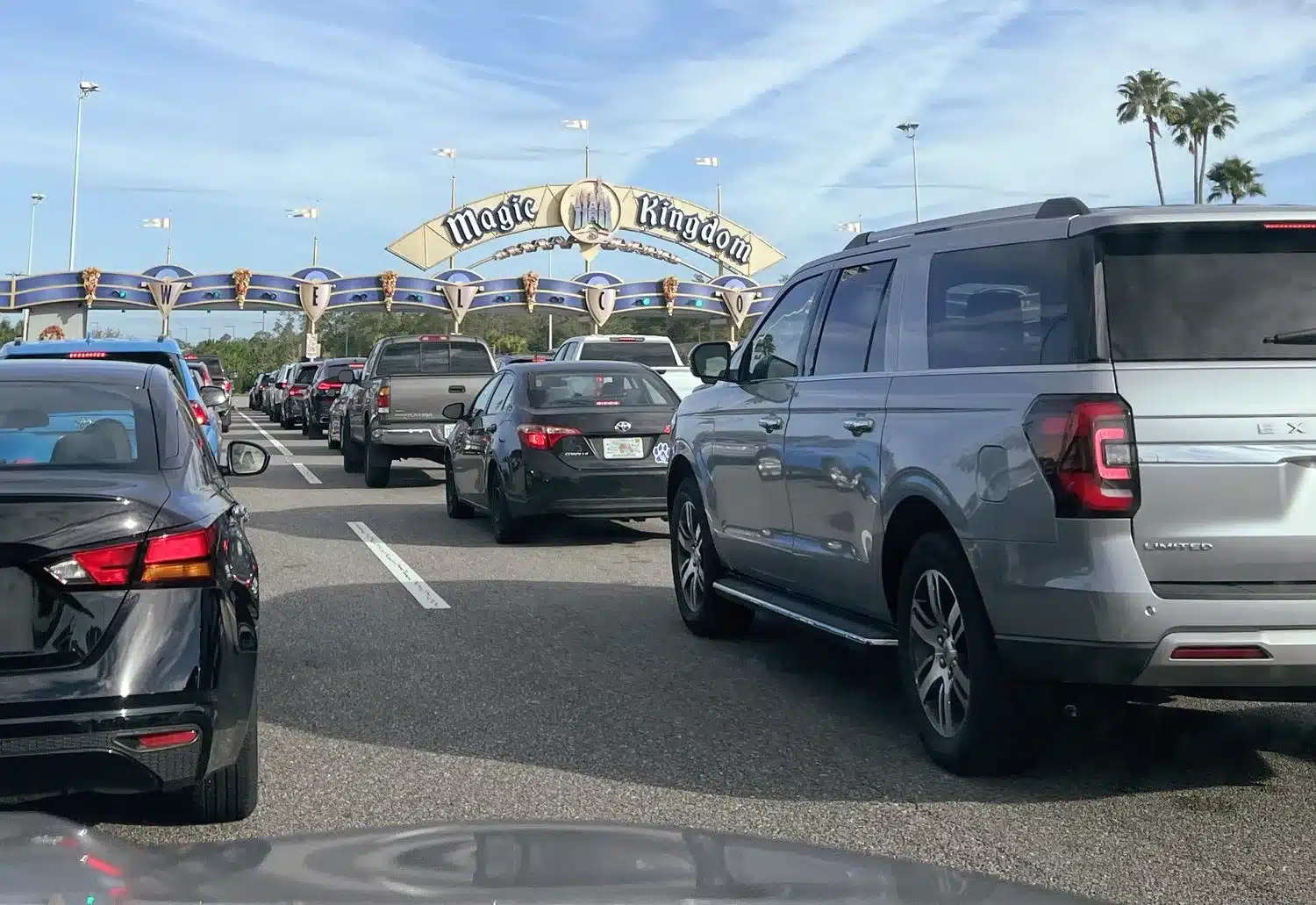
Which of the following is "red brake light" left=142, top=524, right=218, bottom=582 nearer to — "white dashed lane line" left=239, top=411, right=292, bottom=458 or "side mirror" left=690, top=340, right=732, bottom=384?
"side mirror" left=690, top=340, right=732, bottom=384

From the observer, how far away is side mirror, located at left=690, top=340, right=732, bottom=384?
26.8ft

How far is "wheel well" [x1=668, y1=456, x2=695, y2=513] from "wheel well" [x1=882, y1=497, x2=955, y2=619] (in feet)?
8.72

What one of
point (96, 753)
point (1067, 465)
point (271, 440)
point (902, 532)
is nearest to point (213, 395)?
point (902, 532)

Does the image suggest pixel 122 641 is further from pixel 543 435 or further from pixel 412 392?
pixel 412 392

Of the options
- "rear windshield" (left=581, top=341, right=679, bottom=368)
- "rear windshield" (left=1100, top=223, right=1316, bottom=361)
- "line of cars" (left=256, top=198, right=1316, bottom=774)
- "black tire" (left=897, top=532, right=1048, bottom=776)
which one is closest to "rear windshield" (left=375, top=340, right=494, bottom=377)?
"rear windshield" (left=581, top=341, right=679, bottom=368)

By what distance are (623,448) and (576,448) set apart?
382 millimetres

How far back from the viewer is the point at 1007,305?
546 cm

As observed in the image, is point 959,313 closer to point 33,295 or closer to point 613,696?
point 613,696

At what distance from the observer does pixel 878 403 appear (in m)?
6.08

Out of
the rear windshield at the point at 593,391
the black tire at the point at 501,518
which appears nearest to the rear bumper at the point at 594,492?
the black tire at the point at 501,518

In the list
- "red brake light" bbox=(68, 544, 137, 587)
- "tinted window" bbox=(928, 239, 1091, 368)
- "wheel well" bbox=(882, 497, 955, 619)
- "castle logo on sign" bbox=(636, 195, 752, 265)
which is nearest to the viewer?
"red brake light" bbox=(68, 544, 137, 587)

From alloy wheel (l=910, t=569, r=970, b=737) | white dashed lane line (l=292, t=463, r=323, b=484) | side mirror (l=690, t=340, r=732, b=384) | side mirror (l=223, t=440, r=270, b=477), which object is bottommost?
alloy wheel (l=910, t=569, r=970, b=737)

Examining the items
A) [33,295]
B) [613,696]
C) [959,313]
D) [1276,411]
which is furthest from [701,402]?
[33,295]

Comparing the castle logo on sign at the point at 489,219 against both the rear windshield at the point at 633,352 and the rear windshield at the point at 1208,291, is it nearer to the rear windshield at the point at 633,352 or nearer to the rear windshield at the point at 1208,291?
the rear windshield at the point at 633,352
